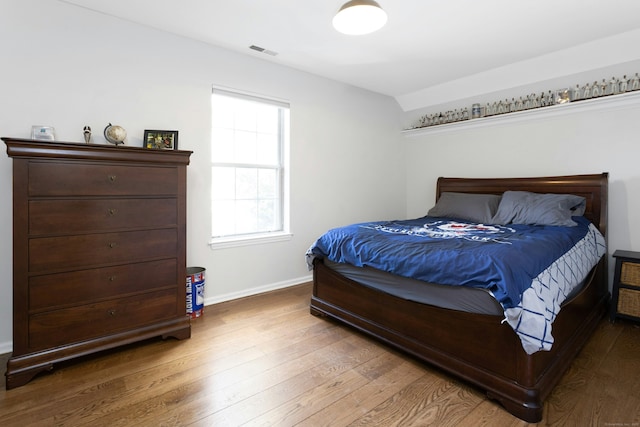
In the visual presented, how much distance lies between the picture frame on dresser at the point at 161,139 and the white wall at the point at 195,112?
0.10 m

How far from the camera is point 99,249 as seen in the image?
2074 mm

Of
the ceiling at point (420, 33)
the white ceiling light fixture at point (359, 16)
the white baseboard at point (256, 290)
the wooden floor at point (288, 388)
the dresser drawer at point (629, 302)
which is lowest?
the wooden floor at point (288, 388)

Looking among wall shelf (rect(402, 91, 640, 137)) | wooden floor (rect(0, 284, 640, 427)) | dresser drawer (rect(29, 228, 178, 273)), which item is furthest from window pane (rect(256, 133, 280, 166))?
wall shelf (rect(402, 91, 640, 137))

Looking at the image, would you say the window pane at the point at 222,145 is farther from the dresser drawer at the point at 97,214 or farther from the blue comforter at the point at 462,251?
the blue comforter at the point at 462,251

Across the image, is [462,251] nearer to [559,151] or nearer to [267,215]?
[267,215]

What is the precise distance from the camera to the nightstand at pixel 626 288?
2605mm

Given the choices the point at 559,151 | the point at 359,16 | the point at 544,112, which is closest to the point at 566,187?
the point at 559,151

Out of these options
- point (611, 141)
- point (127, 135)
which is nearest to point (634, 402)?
point (611, 141)

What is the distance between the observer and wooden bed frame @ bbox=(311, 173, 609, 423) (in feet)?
5.32

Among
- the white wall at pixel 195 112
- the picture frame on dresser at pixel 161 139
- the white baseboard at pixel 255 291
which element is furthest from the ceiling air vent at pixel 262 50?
the white baseboard at pixel 255 291

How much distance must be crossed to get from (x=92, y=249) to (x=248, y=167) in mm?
1673

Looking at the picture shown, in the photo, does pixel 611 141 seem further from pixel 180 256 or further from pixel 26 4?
pixel 26 4

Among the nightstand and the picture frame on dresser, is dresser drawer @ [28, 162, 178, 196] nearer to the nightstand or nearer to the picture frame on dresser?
the picture frame on dresser

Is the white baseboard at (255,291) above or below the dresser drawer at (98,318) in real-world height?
below
